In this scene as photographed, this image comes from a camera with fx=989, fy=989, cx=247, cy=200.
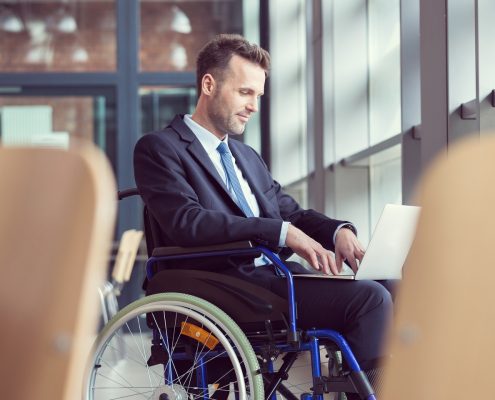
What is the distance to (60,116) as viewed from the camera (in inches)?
300

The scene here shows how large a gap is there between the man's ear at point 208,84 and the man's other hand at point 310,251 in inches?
23.0

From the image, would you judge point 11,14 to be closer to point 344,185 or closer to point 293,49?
point 293,49

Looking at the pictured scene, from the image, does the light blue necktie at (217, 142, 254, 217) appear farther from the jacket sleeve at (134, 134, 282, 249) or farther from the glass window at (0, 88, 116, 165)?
the glass window at (0, 88, 116, 165)

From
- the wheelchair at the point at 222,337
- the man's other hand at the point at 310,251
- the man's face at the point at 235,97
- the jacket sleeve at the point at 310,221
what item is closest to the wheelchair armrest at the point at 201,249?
the wheelchair at the point at 222,337

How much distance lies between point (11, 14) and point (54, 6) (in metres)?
0.33

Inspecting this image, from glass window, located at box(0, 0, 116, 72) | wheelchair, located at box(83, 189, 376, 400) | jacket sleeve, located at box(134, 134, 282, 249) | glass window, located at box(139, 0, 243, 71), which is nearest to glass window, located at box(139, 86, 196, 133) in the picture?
glass window, located at box(139, 0, 243, 71)

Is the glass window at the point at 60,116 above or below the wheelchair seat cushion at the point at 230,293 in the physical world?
above

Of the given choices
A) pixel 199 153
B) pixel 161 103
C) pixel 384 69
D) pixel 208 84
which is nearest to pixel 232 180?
pixel 199 153

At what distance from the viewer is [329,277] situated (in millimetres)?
2225

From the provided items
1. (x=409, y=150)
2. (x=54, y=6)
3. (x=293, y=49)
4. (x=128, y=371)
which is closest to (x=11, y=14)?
(x=54, y=6)

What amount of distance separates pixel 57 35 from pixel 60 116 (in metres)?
0.62

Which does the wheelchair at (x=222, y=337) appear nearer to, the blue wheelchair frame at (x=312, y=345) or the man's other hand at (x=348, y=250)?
the blue wheelchair frame at (x=312, y=345)

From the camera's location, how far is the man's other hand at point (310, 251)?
2197 millimetres

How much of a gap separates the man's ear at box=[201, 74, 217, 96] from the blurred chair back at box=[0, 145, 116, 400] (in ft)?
6.15
